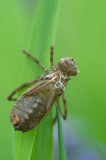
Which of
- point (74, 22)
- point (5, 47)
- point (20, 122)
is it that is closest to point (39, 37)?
point (5, 47)

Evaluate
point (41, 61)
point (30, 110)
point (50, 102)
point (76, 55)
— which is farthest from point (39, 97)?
point (76, 55)

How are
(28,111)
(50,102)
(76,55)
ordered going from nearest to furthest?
1. (28,111)
2. (50,102)
3. (76,55)

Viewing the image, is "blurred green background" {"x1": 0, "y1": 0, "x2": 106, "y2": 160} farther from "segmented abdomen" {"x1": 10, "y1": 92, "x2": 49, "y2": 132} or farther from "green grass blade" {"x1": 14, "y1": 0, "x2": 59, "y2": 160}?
"green grass blade" {"x1": 14, "y1": 0, "x2": 59, "y2": 160}

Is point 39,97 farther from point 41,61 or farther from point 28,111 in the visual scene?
point 41,61

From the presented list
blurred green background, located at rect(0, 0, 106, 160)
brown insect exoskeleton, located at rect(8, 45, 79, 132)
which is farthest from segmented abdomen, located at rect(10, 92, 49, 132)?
blurred green background, located at rect(0, 0, 106, 160)

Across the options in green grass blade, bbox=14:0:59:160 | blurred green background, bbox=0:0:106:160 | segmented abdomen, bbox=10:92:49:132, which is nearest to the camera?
green grass blade, bbox=14:0:59:160

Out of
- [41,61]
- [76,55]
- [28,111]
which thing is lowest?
[28,111]
